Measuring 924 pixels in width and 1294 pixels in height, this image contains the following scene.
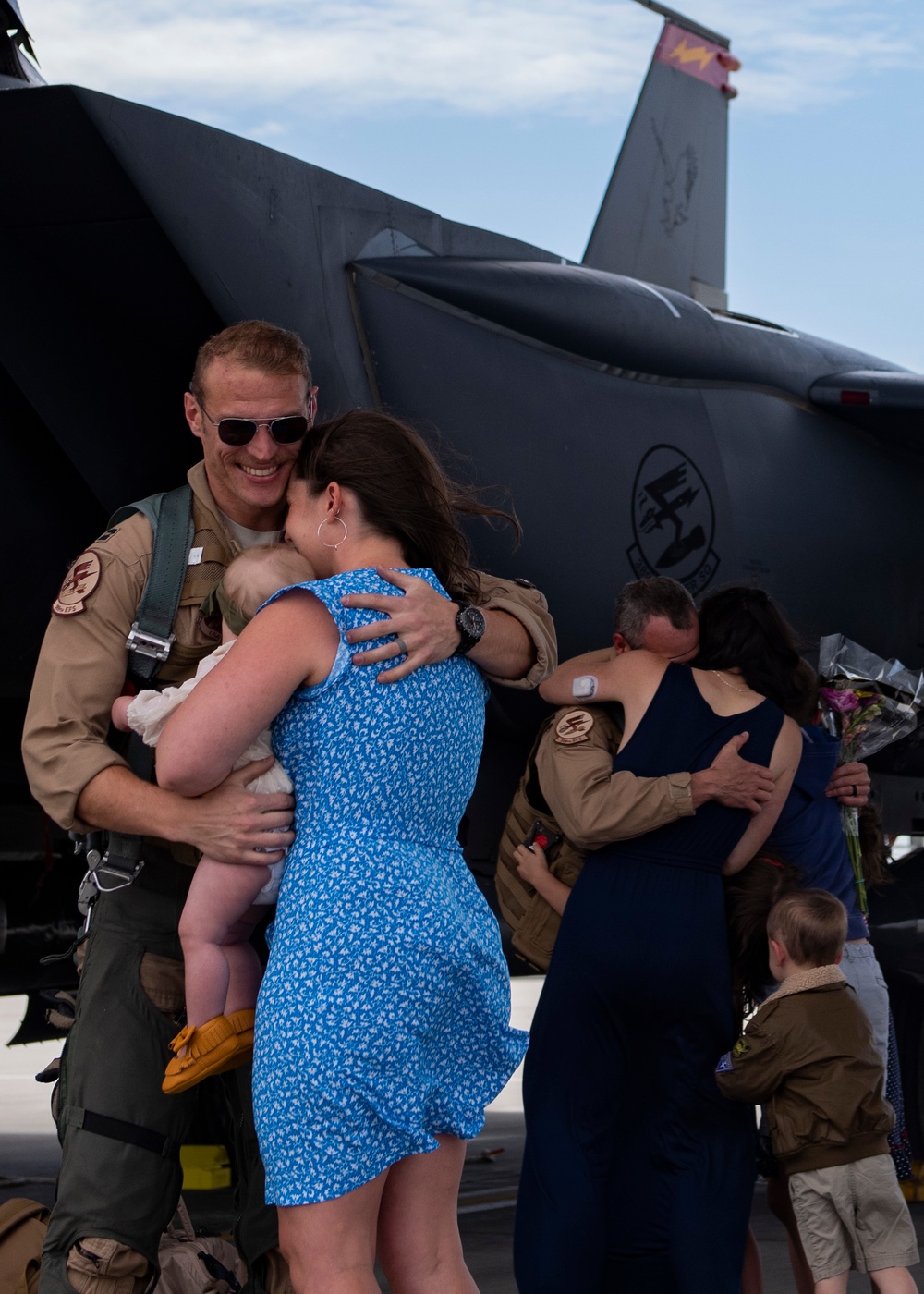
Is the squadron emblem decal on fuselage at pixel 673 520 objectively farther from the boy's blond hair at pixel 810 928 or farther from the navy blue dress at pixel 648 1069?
the boy's blond hair at pixel 810 928

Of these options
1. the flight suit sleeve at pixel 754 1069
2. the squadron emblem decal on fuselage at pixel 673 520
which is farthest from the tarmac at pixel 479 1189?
the squadron emblem decal on fuselage at pixel 673 520

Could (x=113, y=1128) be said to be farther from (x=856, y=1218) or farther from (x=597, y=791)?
A: (x=856, y=1218)

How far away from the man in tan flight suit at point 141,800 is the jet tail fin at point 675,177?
6952 mm

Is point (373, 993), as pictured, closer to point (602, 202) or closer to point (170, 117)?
point (170, 117)

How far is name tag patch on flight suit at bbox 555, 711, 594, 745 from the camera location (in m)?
3.38

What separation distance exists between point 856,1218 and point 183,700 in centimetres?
204

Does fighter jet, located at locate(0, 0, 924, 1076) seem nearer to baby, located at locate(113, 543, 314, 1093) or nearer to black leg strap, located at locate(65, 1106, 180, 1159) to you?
baby, located at locate(113, 543, 314, 1093)

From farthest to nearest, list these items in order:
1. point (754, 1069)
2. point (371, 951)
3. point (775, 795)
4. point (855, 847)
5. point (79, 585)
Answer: point (855, 847) < point (775, 795) < point (754, 1069) < point (79, 585) < point (371, 951)

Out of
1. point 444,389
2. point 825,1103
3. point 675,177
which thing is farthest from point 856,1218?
point 675,177

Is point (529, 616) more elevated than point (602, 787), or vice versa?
point (529, 616)

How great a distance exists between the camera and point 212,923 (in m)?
2.18

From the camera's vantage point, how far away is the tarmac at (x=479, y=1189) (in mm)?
4438

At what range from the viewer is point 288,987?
1.91 m

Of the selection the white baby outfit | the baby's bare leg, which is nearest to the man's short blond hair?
the white baby outfit
